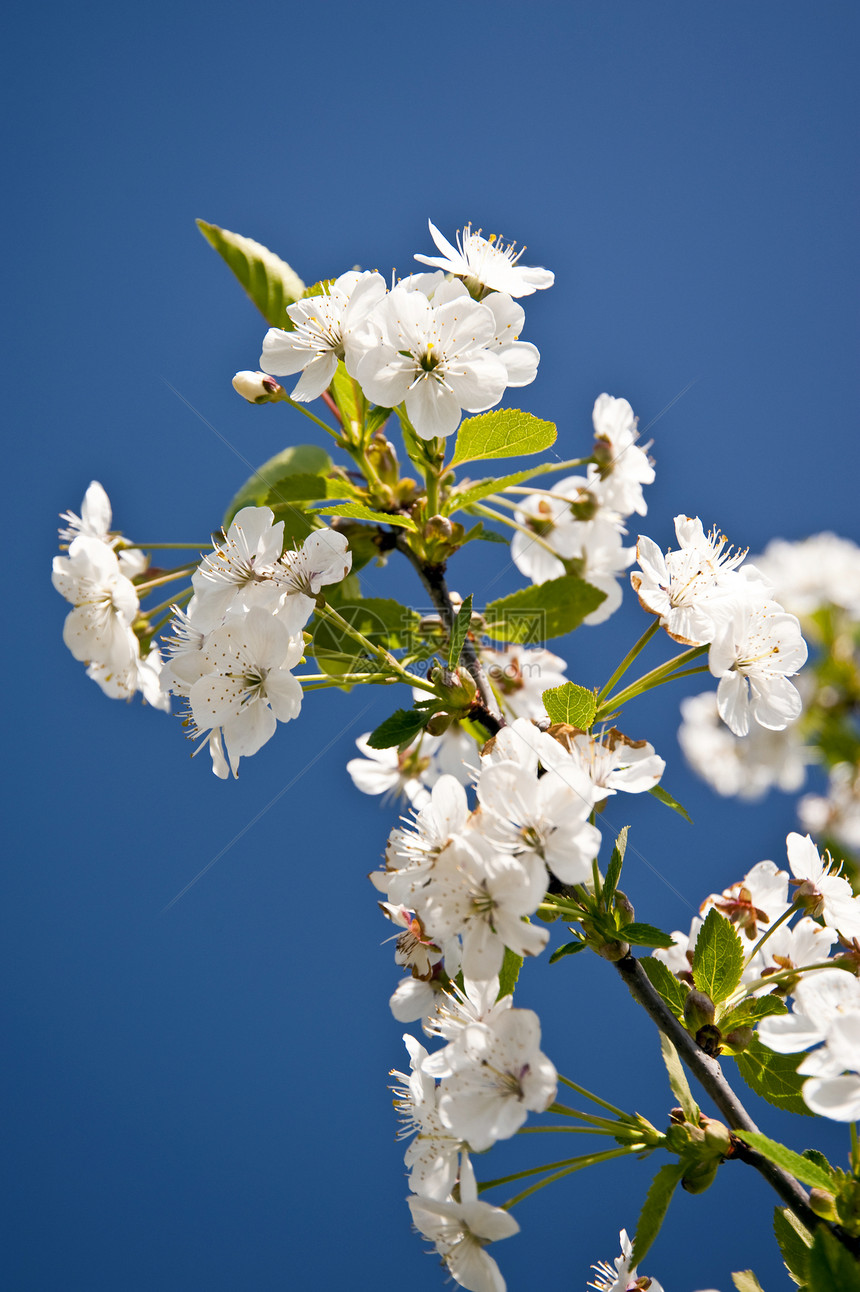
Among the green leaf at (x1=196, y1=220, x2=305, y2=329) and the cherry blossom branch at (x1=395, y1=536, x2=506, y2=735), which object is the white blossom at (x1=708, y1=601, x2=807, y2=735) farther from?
the green leaf at (x1=196, y1=220, x2=305, y2=329)

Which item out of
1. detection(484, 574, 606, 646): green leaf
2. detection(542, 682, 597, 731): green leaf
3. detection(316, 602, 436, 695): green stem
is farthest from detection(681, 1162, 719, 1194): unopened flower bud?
detection(484, 574, 606, 646): green leaf

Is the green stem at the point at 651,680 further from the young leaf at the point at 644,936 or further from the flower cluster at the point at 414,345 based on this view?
the flower cluster at the point at 414,345

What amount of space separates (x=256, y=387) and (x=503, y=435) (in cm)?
43

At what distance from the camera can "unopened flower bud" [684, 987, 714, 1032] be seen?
4.28ft

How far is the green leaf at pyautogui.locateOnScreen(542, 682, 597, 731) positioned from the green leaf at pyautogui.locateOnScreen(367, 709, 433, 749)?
0.64 feet

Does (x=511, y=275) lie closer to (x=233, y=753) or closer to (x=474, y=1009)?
(x=233, y=753)

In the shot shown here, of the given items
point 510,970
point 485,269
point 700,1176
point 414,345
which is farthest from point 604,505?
point 700,1176

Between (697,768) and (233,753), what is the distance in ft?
15.0

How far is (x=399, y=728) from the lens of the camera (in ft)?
4.46

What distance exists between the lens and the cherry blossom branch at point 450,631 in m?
1.44

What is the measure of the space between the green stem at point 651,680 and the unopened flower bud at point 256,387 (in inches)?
30.6

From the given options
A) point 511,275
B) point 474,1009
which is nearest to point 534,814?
point 474,1009

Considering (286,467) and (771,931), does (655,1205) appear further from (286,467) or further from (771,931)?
(286,467)

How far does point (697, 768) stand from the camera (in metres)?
5.54
